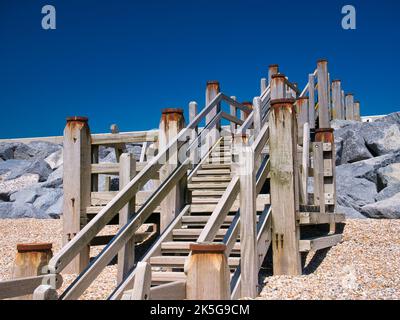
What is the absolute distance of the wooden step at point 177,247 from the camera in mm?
6082

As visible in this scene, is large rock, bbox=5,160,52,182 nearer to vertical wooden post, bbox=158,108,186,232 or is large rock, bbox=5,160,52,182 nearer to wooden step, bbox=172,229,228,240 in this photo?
vertical wooden post, bbox=158,108,186,232

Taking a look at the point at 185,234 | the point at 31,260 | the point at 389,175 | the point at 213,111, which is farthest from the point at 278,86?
the point at 31,260

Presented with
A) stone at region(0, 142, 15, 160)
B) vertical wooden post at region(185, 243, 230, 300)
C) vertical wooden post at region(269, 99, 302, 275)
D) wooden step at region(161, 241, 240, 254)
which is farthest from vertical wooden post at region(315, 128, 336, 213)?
stone at region(0, 142, 15, 160)

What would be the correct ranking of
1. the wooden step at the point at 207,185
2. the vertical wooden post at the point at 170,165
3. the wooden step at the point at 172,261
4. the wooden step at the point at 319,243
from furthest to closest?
1. the wooden step at the point at 207,185
2. the vertical wooden post at the point at 170,165
3. the wooden step at the point at 319,243
4. the wooden step at the point at 172,261

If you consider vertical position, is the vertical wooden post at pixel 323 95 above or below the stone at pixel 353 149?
above

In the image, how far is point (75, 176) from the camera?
7672 millimetres

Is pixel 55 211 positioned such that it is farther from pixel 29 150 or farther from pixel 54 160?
pixel 29 150

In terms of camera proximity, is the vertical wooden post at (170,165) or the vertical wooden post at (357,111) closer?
the vertical wooden post at (170,165)

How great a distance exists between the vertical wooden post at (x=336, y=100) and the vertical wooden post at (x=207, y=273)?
13584mm

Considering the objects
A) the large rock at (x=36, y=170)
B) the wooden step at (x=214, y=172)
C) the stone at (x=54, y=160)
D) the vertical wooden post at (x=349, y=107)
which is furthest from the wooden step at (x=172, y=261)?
the stone at (x=54, y=160)

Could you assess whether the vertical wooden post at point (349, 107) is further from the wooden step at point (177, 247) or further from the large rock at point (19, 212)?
the wooden step at point (177, 247)

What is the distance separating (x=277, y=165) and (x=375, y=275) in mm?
1736

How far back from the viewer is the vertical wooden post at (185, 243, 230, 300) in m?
3.79

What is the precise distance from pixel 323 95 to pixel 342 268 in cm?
770
